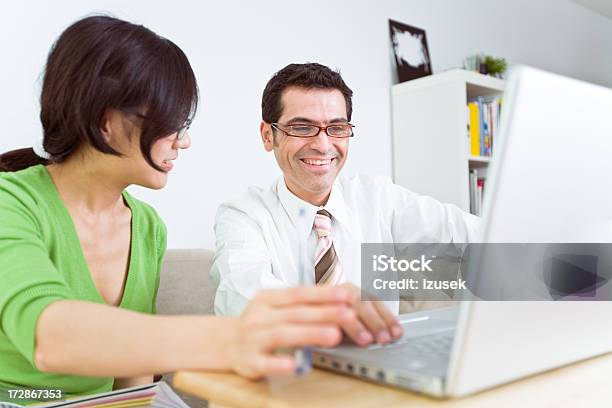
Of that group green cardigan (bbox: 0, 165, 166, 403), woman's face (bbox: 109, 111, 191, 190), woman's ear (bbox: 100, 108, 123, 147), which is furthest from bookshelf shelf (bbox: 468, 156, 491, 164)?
woman's ear (bbox: 100, 108, 123, 147)

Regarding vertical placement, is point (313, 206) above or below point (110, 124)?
below

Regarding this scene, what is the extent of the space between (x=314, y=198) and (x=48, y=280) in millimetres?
1011

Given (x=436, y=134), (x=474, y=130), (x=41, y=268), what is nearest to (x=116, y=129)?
(x=41, y=268)

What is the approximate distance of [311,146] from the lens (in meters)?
1.68

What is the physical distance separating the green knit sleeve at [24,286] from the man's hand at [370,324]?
35 centimetres

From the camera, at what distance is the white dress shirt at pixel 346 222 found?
143 cm

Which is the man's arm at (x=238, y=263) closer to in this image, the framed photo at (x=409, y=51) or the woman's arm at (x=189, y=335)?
the woman's arm at (x=189, y=335)

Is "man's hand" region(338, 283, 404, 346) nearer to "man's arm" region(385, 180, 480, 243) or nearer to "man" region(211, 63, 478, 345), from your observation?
"man" region(211, 63, 478, 345)

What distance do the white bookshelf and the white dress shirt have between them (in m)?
1.33

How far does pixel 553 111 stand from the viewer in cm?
49

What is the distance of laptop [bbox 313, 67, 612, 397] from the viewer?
1.55 feet

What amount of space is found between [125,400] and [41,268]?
14.7 inches

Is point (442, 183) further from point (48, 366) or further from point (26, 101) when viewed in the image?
point (48, 366)

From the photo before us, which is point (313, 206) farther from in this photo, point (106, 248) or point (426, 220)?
point (106, 248)
